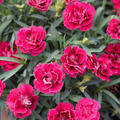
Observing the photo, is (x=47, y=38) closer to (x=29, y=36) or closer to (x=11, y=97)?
(x=29, y=36)

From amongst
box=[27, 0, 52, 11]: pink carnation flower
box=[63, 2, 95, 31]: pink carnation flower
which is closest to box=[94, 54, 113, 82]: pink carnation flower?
box=[63, 2, 95, 31]: pink carnation flower

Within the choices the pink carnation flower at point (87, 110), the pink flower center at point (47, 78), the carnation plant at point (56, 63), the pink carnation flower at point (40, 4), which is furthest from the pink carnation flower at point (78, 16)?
the pink carnation flower at point (87, 110)

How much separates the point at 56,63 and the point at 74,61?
0.12 meters

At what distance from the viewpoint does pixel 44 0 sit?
1.29 metres

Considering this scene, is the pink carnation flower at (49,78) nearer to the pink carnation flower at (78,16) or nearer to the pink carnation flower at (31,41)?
the pink carnation flower at (31,41)

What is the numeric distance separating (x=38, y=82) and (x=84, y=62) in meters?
0.29

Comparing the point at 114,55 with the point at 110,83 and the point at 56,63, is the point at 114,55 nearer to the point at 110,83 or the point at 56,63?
the point at 110,83

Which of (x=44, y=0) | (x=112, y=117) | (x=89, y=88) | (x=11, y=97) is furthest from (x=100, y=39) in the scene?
(x=11, y=97)

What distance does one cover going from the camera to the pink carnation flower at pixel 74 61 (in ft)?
3.47

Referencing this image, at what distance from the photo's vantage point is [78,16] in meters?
1.24

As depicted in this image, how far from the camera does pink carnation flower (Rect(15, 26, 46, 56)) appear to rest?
1160mm

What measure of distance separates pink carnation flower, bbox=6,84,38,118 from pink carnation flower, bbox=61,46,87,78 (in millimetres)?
250

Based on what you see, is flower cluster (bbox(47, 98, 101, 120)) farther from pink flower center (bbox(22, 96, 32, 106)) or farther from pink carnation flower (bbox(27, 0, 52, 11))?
pink carnation flower (bbox(27, 0, 52, 11))

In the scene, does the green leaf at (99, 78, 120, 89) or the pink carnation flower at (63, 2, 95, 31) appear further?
the green leaf at (99, 78, 120, 89)
